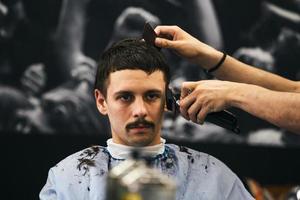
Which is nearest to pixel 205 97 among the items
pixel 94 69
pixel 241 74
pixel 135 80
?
pixel 135 80

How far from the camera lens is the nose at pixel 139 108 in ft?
7.33

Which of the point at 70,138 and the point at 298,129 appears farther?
the point at 70,138

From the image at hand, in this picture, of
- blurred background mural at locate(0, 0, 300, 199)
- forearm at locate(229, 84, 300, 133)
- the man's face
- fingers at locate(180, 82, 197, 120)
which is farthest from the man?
blurred background mural at locate(0, 0, 300, 199)

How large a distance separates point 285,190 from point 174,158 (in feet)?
4.38

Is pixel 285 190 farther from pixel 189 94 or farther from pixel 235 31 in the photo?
pixel 189 94

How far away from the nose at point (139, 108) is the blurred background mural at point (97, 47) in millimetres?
1375

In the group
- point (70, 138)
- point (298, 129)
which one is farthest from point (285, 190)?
point (298, 129)

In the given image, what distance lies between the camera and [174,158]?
2471mm

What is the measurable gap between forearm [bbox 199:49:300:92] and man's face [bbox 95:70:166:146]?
293 millimetres

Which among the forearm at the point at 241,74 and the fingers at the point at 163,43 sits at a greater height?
the fingers at the point at 163,43

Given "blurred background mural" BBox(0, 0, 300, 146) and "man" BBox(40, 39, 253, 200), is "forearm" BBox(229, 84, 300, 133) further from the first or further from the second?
"blurred background mural" BBox(0, 0, 300, 146)

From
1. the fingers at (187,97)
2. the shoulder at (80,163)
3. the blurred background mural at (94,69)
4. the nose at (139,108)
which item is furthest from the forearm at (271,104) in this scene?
the blurred background mural at (94,69)

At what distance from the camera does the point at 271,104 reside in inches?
81.1

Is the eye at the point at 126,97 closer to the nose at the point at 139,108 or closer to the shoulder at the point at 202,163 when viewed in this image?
the nose at the point at 139,108
